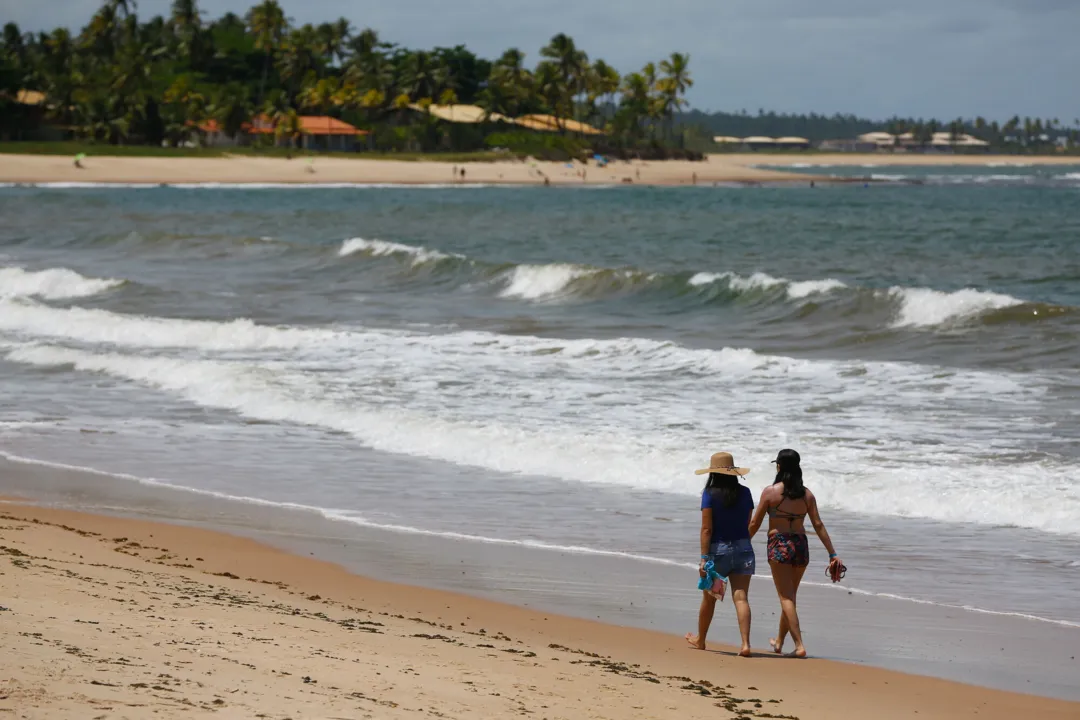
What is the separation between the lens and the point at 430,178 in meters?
112

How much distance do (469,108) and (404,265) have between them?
112292 mm

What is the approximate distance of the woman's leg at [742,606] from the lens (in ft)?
25.9

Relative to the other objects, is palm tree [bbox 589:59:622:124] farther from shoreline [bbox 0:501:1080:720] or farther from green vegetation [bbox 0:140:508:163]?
shoreline [bbox 0:501:1080:720]

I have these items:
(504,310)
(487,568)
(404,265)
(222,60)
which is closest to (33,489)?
(487,568)

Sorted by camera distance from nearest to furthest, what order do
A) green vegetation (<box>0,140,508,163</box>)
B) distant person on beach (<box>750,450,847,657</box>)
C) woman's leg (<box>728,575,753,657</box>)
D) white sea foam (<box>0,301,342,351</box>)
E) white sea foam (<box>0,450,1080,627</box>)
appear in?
woman's leg (<box>728,575,753,657</box>)
distant person on beach (<box>750,450,847,657</box>)
white sea foam (<box>0,450,1080,627</box>)
white sea foam (<box>0,301,342,351</box>)
green vegetation (<box>0,140,508,163</box>)

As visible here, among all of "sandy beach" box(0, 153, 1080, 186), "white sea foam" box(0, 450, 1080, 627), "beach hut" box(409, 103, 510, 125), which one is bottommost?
"white sea foam" box(0, 450, 1080, 627)

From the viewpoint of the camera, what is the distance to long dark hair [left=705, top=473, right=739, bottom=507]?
8.09 m

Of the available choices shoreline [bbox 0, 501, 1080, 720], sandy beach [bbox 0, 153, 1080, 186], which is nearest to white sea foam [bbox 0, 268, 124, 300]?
shoreline [bbox 0, 501, 1080, 720]

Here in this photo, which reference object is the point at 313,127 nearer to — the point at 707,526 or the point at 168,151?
the point at 168,151

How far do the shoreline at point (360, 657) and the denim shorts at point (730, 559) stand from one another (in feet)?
1.55

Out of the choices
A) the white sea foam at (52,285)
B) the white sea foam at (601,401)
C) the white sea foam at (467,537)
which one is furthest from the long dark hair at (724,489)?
the white sea foam at (52,285)

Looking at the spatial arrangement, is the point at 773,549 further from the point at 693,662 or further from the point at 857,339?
the point at 857,339

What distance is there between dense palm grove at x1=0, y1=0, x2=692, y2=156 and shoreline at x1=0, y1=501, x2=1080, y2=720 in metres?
111

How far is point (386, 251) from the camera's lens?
40.2 metres
